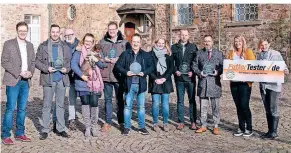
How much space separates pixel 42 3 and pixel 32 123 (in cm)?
1920

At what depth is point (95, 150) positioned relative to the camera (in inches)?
220

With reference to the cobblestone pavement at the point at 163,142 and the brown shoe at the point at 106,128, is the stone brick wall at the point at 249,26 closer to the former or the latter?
the cobblestone pavement at the point at 163,142

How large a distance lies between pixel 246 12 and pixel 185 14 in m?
3.77

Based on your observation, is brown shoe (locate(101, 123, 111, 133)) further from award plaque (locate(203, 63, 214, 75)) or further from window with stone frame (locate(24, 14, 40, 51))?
window with stone frame (locate(24, 14, 40, 51))

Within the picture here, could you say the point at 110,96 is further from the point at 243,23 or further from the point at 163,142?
the point at 243,23

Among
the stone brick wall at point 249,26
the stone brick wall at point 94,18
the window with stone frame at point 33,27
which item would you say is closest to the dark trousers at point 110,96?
the stone brick wall at point 249,26

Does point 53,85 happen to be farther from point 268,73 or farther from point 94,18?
point 94,18

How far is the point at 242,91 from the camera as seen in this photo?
632 cm

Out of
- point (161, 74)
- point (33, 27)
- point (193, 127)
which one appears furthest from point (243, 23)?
point (33, 27)

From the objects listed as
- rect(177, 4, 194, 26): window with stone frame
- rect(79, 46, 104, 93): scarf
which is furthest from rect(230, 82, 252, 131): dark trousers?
rect(177, 4, 194, 26): window with stone frame

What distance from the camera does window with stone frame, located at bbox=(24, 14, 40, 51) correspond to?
2483cm

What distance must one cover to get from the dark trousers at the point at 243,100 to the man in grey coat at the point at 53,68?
2.84m

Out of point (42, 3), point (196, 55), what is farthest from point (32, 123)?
point (42, 3)

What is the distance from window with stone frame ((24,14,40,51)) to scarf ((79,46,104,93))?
64.0 feet
